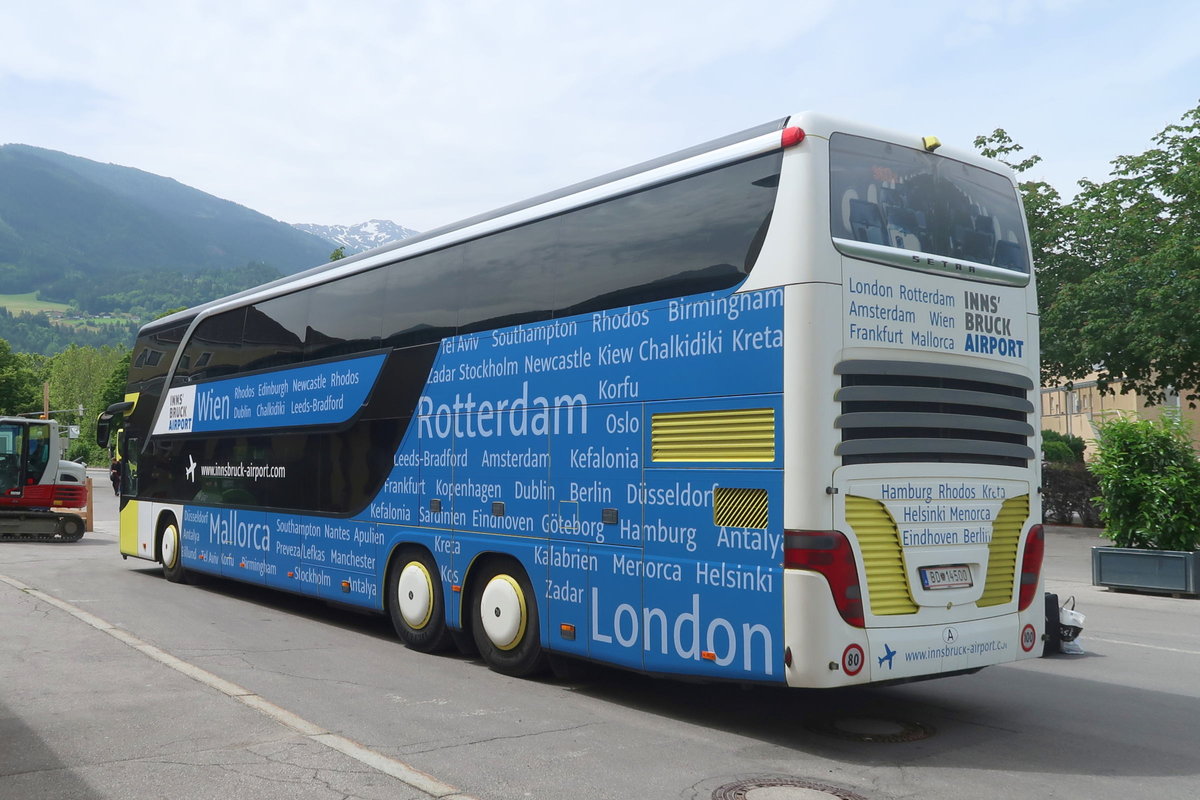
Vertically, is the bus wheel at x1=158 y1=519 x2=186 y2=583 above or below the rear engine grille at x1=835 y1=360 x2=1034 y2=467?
below

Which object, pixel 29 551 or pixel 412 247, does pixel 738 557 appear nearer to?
pixel 412 247

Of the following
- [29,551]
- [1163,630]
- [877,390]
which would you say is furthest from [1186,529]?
[29,551]

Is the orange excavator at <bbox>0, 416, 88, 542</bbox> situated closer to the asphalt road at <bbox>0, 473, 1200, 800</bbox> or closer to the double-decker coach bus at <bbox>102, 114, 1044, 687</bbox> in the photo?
the asphalt road at <bbox>0, 473, 1200, 800</bbox>

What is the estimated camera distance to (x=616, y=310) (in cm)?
786

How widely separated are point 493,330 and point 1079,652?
639 centimetres

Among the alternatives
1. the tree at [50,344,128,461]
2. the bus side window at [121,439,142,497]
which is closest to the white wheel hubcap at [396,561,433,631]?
the bus side window at [121,439,142,497]

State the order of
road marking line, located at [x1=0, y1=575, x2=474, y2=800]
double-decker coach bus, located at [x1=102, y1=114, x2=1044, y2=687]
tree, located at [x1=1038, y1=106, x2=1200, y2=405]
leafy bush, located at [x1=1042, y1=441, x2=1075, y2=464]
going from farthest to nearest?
leafy bush, located at [x1=1042, y1=441, x2=1075, y2=464] < tree, located at [x1=1038, y1=106, x2=1200, y2=405] < double-decker coach bus, located at [x1=102, y1=114, x2=1044, y2=687] < road marking line, located at [x1=0, y1=575, x2=474, y2=800]

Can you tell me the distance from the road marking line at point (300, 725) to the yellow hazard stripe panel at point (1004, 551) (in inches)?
150

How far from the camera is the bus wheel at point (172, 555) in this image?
51.6 ft

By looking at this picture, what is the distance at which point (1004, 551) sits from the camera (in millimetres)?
7332

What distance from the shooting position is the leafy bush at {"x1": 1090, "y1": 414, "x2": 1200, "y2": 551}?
15062 millimetres

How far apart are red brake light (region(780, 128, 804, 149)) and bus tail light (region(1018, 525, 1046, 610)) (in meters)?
3.21

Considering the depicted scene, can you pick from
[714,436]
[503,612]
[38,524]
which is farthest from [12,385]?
[714,436]

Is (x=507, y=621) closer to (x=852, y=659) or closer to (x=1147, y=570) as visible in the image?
(x=852, y=659)
